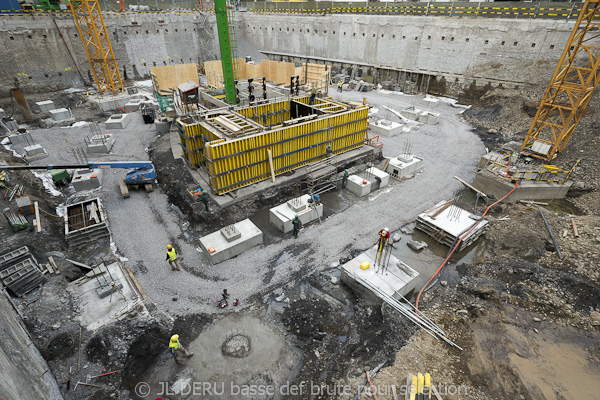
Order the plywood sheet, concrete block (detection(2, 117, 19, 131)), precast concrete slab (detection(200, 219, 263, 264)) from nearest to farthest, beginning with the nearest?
precast concrete slab (detection(200, 219, 263, 264)) < concrete block (detection(2, 117, 19, 131)) < the plywood sheet

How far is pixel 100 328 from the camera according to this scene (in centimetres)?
945

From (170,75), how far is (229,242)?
2684 centimetres

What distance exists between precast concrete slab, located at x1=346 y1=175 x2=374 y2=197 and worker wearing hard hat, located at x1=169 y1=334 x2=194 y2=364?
11.8 metres

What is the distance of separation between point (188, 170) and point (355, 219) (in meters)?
10.2

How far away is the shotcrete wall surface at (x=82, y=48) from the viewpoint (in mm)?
31406

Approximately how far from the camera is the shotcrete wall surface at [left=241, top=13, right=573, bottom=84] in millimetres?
28727

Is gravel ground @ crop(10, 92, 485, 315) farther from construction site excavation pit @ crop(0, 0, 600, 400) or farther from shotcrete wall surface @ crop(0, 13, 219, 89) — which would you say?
shotcrete wall surface @ crop(0, 13, 219, 89)

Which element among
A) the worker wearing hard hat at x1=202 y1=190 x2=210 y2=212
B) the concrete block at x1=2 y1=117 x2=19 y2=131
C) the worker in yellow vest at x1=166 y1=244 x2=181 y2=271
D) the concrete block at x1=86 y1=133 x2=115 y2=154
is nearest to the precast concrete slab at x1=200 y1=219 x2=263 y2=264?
the worker in yellow vest at x1=166 y1=244 x2=181 y2=271

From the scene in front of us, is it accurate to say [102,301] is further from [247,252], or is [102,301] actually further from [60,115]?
[60,115]

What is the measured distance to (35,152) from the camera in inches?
792

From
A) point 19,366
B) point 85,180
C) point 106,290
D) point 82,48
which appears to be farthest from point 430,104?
point 82,48

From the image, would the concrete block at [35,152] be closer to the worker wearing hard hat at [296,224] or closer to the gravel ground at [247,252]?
the gravel ground at [247,252]

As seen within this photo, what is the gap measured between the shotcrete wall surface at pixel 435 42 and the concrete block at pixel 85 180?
36363 millimetres

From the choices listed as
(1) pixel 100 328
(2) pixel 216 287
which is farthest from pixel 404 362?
(1) pixel 100 328
